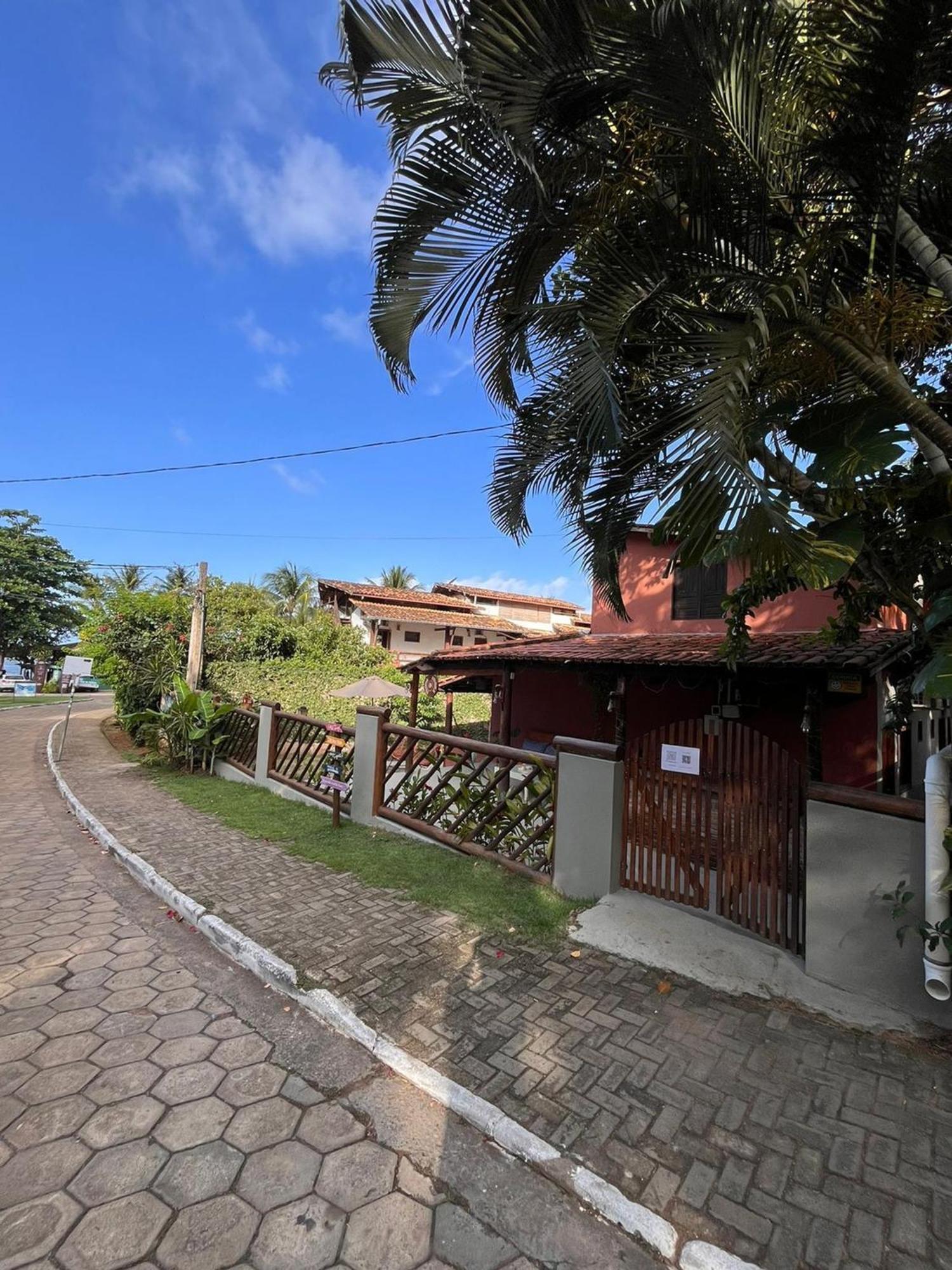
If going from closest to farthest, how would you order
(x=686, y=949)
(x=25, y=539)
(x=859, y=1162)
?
(x=859, y=1162), (x=686, y=949), (x=25, y=539)

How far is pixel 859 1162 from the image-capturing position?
2.13 metres

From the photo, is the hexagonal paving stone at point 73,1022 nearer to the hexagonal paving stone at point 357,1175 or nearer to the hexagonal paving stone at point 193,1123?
the hexagonal paving stone at point 193,1123

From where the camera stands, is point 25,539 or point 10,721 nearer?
point 10,721

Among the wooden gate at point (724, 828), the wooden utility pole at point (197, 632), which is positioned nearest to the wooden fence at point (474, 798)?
the wooden gate at point (724, 828)

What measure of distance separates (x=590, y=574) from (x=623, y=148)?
364 centimetres

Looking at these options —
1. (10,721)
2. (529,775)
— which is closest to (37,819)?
(529,775)

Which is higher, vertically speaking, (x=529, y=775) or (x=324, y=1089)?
(x=529, y=775)

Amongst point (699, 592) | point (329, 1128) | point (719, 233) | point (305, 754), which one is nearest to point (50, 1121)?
point (329, 1128)

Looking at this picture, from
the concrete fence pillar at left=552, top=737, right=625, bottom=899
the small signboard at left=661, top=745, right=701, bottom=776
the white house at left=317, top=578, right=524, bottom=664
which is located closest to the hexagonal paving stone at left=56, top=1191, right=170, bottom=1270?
the concrete fence pillar at left=552, top=737, right=625, bottom=899

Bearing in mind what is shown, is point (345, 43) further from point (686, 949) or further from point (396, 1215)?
point (686, 949)

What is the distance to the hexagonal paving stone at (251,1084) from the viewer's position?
2.42 m

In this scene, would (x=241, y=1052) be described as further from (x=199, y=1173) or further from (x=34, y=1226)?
(x=34, y=1226)

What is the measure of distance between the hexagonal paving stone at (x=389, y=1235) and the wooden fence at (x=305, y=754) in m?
5.51

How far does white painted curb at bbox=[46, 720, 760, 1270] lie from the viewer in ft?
5.97
